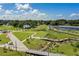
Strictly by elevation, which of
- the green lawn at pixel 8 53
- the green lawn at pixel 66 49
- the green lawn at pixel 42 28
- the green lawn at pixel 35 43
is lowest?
the green lawn at pixel 8 53

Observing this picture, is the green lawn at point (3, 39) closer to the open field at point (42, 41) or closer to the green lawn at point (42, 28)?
the open field at point (42, 41)

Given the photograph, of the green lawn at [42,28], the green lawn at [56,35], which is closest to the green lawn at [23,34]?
the green lawn at [42,28]

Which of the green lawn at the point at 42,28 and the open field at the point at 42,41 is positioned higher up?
the green lawn at the point at 42,28

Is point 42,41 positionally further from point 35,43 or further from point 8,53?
point 8,53

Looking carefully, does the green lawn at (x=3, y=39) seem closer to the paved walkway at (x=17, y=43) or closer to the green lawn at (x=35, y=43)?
the paved walkway at (x=17, y=43)

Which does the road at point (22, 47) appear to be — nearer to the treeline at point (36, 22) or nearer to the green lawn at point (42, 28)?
the treeline at point (36, 22)

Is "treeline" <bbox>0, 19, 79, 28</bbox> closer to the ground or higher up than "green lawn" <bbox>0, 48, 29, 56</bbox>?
higher up

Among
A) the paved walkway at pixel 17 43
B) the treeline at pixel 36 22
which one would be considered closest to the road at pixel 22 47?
the paved walkway at pixel 17 43

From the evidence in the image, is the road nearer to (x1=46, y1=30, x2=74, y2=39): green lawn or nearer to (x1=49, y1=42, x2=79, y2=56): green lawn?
(x1=49, y1=42, x2=79, y2=56): green lawn

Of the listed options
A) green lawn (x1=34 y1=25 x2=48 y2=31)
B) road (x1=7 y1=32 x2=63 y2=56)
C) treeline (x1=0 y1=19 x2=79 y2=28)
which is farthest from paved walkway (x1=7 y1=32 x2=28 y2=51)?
green lawn (x1=34 y1=25 x2=48 y2=31)

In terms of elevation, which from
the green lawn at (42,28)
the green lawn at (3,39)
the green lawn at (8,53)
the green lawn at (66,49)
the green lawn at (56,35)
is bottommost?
the green lawn at (8,53)

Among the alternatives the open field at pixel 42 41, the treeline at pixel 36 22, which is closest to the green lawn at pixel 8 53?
the open field at pixel 42 41

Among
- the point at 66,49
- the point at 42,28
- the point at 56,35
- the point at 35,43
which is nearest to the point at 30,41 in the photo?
the point at 35,43
